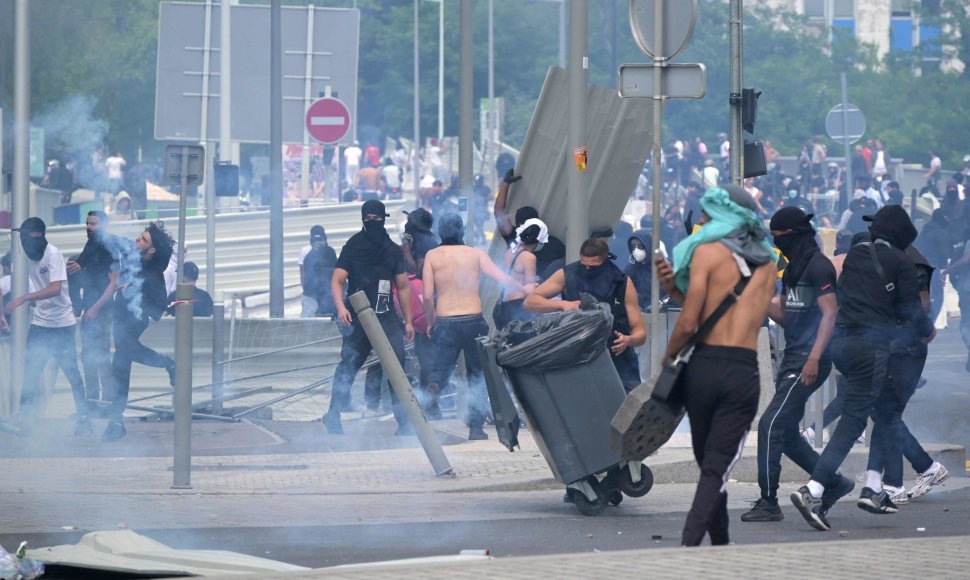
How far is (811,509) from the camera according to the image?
828cm

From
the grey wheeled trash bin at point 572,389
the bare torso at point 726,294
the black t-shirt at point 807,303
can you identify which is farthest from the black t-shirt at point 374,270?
the bare torso at point 726,294

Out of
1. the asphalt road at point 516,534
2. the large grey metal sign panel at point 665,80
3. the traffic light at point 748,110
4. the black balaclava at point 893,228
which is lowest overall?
the asphalt road at point 516,534

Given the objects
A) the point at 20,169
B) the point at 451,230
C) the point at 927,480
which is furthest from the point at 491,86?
the point at 927,480

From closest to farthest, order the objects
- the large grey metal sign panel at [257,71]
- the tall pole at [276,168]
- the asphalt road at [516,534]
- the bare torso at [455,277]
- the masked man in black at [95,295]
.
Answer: the asphalt road at [516,534]
the bare torso at [455,277]
the masked man in black at [95,295]
the tall pole at [276,168]
the large grey metal sign panel at [257,71]

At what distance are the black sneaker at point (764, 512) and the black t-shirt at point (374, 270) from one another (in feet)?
14.2

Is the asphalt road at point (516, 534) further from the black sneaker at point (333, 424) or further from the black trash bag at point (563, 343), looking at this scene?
the black sneaker at point (333, 424)

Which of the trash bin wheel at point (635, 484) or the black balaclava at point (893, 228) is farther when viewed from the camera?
the trash bin wheel at point (635, 484)

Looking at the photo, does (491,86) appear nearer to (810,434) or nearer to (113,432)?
(113,432)

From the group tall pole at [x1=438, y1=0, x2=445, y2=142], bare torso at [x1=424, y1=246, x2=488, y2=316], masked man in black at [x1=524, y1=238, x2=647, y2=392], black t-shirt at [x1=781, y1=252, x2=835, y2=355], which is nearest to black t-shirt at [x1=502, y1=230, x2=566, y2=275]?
bare torso at [x1=424, y1=246, x2=488, y2=316]

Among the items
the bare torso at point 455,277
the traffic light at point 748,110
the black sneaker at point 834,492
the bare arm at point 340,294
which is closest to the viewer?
the black sneaker at point 834,492

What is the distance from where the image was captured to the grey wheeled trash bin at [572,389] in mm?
8578

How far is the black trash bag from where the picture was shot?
856cm

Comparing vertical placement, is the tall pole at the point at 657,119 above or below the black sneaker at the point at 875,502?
above

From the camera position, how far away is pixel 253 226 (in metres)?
24.6
